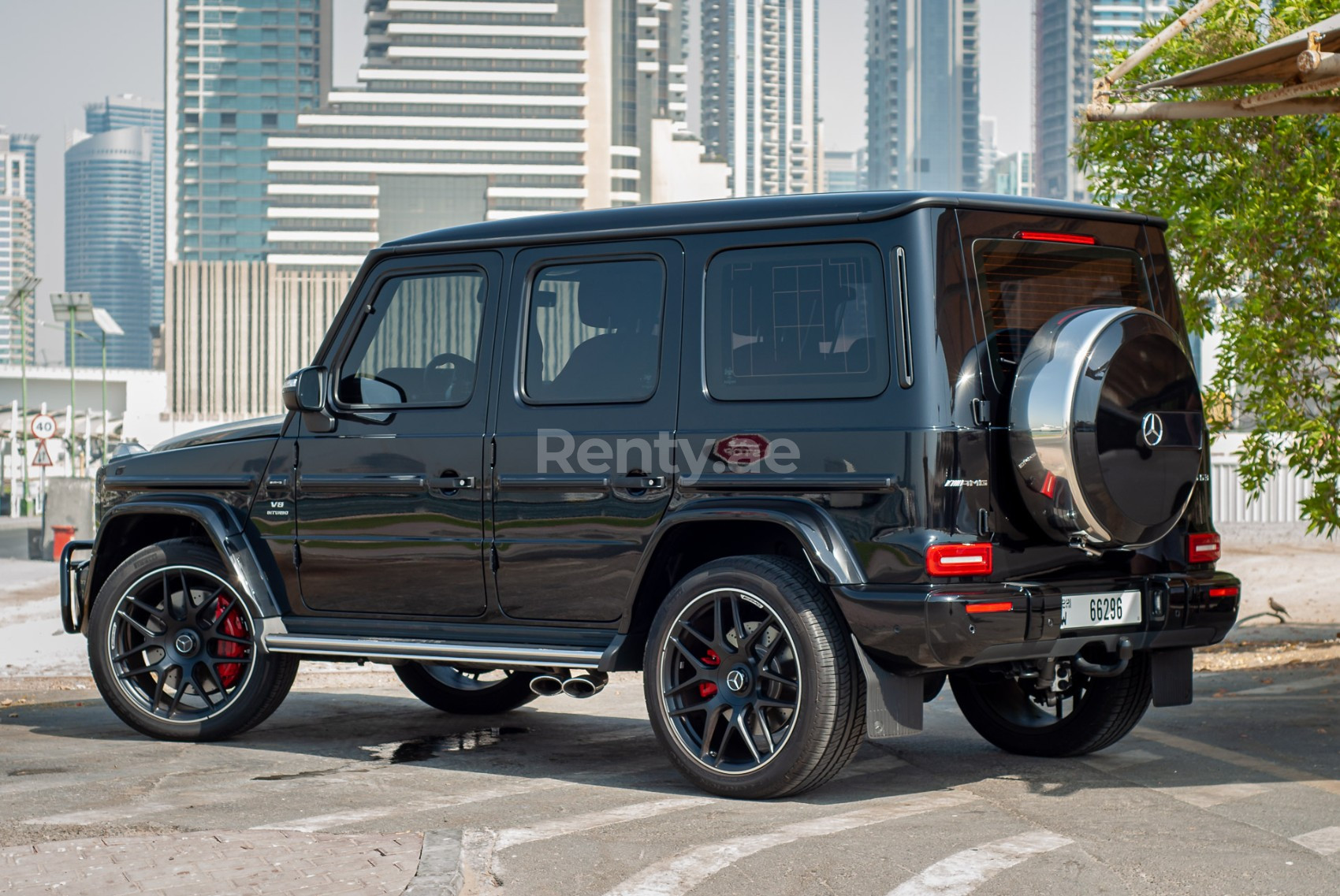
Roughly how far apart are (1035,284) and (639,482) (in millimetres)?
1587

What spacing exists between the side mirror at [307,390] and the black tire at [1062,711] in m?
2.87

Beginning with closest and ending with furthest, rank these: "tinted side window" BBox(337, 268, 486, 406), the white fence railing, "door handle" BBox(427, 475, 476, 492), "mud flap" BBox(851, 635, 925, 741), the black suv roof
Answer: "mud flap" BBox(851, 635, 925, 741)
the black suv roof
"door handle" BBox(427, 475, 476, 492)
"tinted side window" BBox(337, 268, 486, 406)
the white fence railing

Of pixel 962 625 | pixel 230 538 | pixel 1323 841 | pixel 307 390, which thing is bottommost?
pixel 1323 841

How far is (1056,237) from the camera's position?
604 cm

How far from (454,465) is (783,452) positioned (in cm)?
150

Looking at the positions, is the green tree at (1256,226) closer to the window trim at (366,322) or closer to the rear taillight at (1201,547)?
the rear taillight at (1201,547)

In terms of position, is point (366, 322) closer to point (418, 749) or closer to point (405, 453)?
point (405, 453)

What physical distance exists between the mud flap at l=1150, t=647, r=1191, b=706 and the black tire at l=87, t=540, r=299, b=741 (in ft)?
11.8

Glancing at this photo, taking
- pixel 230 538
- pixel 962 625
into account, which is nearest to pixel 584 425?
pixel 962 625

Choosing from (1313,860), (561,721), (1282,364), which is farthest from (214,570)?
(1282,364)

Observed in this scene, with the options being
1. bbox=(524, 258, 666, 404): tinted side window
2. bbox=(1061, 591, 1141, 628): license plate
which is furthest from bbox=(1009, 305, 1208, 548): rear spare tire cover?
bbox=(524, 258, 666, 404): tinted side window

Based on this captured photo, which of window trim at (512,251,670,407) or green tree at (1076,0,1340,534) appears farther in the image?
green tree at (1076,0,1340,534)

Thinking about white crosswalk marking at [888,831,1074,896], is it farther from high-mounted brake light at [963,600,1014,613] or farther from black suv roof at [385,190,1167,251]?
black suv roof at [385,190,1167,251]

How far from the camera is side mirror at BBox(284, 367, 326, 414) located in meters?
6.98
